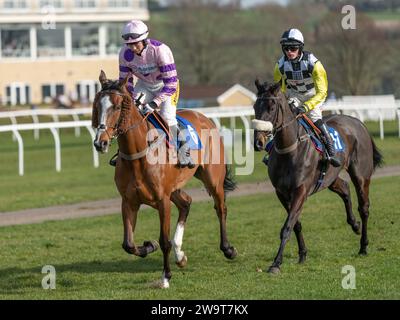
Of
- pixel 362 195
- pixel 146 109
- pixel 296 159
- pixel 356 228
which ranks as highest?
pixel 146 109

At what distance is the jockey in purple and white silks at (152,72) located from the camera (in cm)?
845

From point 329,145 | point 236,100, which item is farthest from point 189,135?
point 236,100

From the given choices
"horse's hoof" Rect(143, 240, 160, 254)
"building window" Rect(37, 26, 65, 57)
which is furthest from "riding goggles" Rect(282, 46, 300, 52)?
"building window" Rect(37, 26, 65, 57)

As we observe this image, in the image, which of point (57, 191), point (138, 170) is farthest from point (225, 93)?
point (138, 170)

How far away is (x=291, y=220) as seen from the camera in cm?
873

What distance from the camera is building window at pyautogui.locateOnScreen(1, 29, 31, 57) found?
52.9 m

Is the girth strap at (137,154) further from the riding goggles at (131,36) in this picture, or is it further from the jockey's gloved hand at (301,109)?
the jockey's gloved hand at (301,109)

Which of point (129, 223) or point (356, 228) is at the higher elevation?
point (129, 223)

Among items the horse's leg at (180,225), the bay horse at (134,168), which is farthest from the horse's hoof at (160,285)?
the horse's leg at (180,225)

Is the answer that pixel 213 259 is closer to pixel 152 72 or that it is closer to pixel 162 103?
pixel 162 103

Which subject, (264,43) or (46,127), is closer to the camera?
(46,127)

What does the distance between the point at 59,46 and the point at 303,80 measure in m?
46.6

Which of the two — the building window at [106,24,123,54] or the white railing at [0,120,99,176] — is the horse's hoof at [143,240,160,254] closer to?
the white railing at [0,120,99,176]
